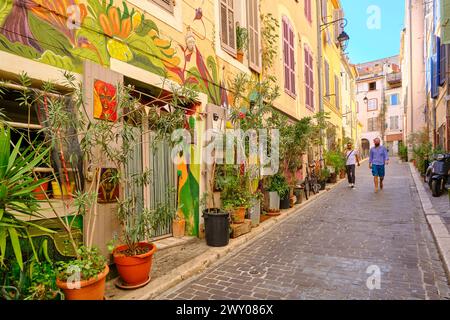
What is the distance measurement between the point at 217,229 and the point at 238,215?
85 cm

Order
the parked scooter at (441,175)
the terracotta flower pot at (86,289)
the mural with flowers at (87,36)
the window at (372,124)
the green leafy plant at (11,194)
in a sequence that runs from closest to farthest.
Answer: the green leafy plant at (11,194)
the terracotta flower pot at (86,289)
the mural with flowers at (87,36)
the parked scooter at (441,175)
the window at (372,124)

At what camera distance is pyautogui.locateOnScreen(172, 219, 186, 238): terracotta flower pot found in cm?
512

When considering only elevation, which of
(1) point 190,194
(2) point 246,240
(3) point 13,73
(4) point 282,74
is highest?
(4) point 282,74

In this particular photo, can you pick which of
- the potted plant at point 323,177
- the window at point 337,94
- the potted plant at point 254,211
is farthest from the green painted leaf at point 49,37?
the window at point 337,94

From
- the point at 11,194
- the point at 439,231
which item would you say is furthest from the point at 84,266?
the point at 439,231

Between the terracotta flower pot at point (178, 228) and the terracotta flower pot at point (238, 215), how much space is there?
94cm

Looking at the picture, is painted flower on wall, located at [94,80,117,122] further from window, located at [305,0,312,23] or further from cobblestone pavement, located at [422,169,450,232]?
window, located at [305,0,312,23]

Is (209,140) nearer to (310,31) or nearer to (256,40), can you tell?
(256,40)

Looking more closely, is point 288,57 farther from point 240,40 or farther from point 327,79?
point 327,79

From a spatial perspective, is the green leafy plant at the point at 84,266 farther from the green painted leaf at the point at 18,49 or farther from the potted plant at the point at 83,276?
the green painted leaf at the point at 18,49

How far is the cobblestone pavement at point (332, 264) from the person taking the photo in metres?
3.12

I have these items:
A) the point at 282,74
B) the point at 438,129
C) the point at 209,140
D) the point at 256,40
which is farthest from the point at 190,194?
the point at 438,129

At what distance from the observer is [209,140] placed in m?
5.39
